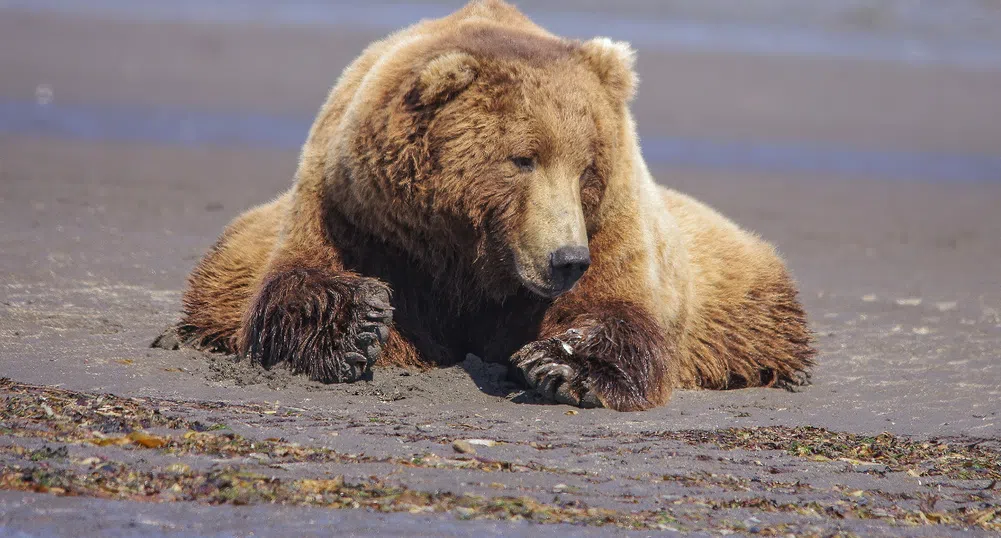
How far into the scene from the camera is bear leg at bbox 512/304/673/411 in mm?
5512

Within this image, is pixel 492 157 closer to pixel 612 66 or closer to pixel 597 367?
pixel 612 66

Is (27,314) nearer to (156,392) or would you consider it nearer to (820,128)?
(156,392)

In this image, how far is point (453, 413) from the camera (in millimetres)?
5234

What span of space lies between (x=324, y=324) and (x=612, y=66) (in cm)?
177

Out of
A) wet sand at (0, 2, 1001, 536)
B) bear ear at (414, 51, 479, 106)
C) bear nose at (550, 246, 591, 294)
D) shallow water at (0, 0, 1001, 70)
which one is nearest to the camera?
wet sand at (0, 2, 1001, 536)

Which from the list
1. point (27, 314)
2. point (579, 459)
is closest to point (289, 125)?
point (27, 314)

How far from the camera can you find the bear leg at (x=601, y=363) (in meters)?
5.51

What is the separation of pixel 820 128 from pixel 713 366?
14.8 meters

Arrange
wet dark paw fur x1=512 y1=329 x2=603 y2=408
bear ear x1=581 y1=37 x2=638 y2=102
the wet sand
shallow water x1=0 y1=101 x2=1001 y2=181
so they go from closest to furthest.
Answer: the wet sand → wet dark paw fur x1=512 y1=329 x2=603 y2=408 → bear ear x1=581 y1=37 x2=638 y2=102 → shallow water x1=0 y1=101 x2=1001 y2=181

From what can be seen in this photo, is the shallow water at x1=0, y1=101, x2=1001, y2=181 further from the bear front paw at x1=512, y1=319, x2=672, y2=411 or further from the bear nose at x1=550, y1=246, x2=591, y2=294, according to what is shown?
the bear nose at x1=550, y1=246, x2=591, y2=294

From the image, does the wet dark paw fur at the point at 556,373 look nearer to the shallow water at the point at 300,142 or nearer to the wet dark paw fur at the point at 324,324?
the wet dark paw fur at the point at 324,324

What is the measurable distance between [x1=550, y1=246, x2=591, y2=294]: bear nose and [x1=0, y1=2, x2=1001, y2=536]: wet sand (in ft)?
1.93

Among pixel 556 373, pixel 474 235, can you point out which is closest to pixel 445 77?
pixel 474 235

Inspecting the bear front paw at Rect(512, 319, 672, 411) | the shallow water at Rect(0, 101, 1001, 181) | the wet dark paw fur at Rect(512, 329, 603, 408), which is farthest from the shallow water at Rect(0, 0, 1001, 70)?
the wet dark paw fur at Rect(512, 329, 603, 408)
